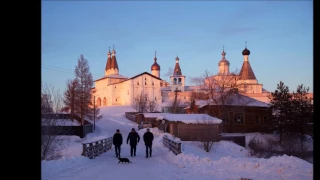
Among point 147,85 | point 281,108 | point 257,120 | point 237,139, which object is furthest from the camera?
point 147,85

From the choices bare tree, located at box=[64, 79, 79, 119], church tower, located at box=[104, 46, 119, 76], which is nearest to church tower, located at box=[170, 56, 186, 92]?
church tower, located at box=[104, 46, 119, 76]

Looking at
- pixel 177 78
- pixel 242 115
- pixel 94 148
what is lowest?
pixel 94 148

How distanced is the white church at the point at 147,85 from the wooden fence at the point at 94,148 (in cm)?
7389

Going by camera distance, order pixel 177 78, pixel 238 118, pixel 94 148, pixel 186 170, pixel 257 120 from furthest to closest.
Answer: pixel 177 78 < pixel 257 120 < pixel 238 118 < pixel 94 148 < pixel 186 170

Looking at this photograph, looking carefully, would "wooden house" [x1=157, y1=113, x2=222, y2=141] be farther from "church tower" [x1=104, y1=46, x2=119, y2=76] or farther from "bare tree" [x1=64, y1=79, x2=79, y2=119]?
"church tower" [x1=104, y1=46, x2=119, y2=76]

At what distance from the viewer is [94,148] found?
65.1ft

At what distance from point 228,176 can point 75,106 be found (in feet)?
122

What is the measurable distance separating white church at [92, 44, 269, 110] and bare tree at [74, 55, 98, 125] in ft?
163

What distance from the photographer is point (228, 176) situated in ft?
41.2

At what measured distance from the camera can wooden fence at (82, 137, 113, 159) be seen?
18.1 meters

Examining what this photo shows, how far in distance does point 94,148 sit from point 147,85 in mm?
88597

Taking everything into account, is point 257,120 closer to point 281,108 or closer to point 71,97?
point 281,108

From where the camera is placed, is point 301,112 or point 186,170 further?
point 301,112

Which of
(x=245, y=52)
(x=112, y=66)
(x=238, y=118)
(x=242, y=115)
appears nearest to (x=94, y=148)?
(x=238, y=118)
